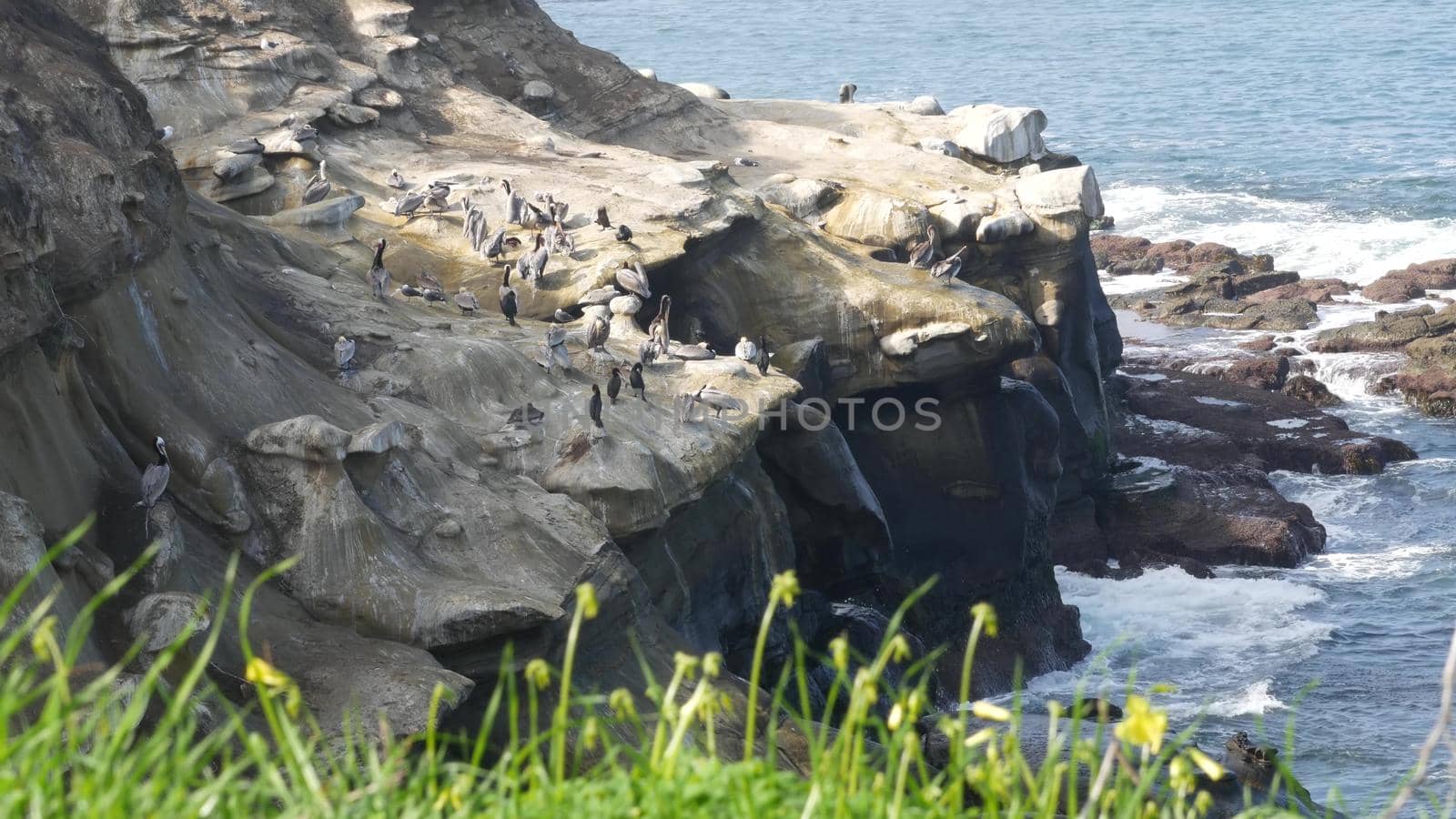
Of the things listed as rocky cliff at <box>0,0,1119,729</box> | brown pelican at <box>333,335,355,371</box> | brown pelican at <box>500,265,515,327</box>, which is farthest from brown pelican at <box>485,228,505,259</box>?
brown pelican at <box>333,335,355,371</box>

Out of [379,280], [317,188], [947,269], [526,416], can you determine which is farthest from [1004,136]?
[526,416]

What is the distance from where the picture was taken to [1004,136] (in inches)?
1335

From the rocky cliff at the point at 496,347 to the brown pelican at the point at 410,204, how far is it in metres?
0.33

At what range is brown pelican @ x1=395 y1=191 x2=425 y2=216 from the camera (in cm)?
2481

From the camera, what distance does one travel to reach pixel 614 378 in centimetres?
1897

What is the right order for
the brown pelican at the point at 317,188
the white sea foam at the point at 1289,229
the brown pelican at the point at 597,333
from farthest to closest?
the white sea foam at the point at 1289,229 → the brown pelican at the point at 317,188 → the brown pelican at the point at 597,333

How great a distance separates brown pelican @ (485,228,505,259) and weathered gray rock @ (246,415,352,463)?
899 cm

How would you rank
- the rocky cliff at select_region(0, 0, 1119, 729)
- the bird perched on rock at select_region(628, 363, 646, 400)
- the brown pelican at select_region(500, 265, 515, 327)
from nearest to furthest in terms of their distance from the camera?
the rocky cliff at select_region(0, 0, 1119, 729), the bird perched on rock at select_region(628, 363, 646, 400), the brown pelican at select_region(500, 265, 515, 327)

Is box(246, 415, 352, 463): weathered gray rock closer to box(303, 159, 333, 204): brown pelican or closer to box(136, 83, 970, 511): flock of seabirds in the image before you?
box(136, 83, 970, 511): flock of seabirds

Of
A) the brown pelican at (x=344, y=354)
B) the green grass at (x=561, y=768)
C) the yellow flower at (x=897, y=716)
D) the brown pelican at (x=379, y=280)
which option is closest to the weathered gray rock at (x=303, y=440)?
the brown pelican at (x=344, y=354)

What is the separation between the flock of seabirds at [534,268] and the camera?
19.6 metres

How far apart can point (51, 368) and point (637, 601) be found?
17.9ft

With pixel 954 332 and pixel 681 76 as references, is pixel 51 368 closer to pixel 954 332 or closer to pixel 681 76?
pixel 954 332

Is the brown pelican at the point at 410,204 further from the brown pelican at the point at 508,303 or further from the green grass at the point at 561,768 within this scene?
the green grass at the point at 561,768
